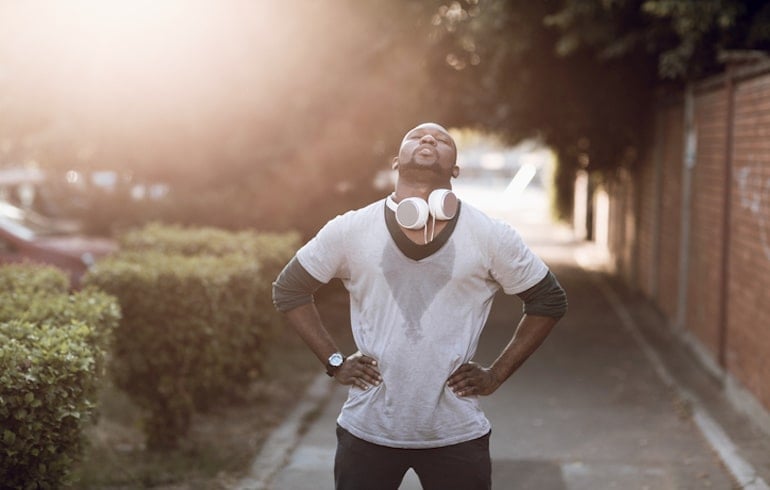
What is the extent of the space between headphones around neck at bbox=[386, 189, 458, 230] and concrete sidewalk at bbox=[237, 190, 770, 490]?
10.6 feet

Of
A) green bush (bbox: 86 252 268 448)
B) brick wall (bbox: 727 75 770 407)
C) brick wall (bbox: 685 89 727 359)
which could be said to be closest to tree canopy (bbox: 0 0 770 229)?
brick wall (bbox: 685 89 727 359)

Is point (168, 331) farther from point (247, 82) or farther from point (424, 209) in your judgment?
point (247, 82)

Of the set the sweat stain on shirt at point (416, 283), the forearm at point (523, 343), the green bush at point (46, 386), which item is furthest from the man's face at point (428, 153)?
the green bush at point (46, 386)

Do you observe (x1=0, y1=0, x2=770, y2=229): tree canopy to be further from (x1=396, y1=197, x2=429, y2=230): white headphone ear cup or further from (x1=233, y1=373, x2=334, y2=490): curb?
(x1=396, y1=197, x2=429, y2=230): white headphone ear cup

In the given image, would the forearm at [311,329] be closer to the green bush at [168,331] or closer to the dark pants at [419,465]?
the dark pants at [419,465]

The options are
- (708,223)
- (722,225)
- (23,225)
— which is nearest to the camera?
(722,225)

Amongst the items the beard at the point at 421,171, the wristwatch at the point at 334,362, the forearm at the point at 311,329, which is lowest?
the wristwatch at the point at 334,362

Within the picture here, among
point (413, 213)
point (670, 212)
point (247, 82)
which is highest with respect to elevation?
point (247, 82)

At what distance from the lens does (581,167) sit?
18891 millimetres

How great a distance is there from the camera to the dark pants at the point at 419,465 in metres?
3.62

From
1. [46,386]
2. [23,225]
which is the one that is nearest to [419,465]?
[46,386]

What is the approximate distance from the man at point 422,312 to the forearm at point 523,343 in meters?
0.01

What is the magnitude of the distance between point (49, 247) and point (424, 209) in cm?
907

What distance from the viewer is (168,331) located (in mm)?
6867
